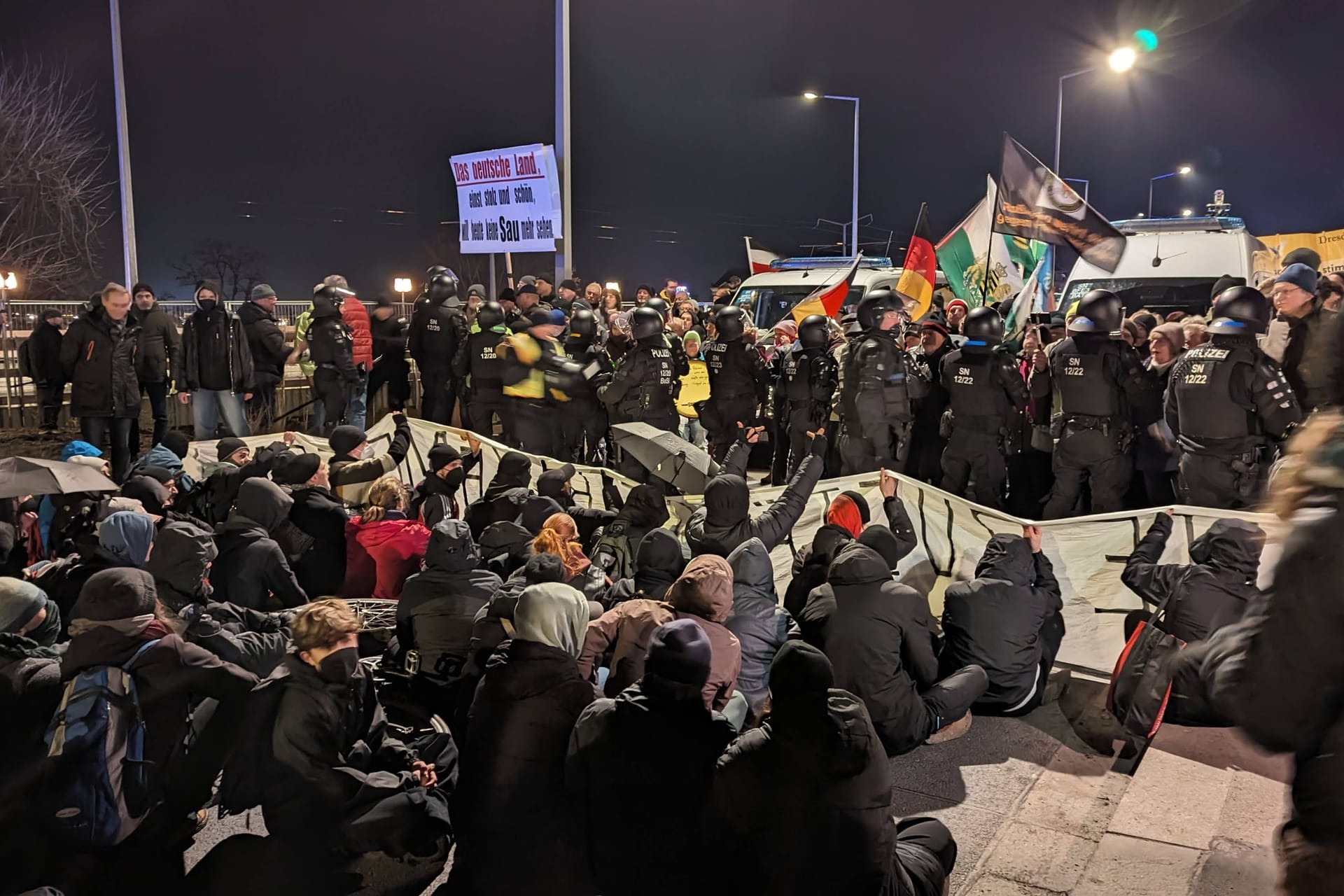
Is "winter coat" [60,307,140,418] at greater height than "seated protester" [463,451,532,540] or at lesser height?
greater

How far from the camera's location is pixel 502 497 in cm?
725

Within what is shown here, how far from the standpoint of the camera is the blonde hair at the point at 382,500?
22.4 feet

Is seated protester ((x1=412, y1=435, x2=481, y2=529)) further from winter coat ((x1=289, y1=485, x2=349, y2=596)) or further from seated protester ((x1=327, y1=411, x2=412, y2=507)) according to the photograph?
winter coat ((x1=289, y1=485, x2=349, y2=596))

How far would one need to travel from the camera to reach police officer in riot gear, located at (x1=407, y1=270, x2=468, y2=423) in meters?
12.1

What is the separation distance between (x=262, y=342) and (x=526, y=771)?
9.68 meters

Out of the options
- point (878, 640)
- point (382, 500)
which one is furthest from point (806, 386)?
point (878, 640)

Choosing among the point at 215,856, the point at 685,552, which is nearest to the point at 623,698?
the point at 215,856

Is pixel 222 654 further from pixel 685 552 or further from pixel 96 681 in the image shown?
pixel 685 552

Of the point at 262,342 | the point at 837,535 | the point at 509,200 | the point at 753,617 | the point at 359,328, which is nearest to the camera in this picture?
the point at 753,617

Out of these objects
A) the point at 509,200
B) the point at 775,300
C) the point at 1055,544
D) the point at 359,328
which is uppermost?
the point at 509,200

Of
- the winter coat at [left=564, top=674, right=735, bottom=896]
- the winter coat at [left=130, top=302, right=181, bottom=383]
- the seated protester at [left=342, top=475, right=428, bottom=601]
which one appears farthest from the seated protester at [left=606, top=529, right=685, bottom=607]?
the winter coat at [left=130, top=302, right=181, bottom=383]

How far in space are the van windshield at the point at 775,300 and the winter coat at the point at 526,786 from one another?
14333 millimetres

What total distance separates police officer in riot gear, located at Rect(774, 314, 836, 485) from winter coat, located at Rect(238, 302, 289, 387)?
5.83m

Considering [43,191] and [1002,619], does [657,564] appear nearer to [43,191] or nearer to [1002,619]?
[1002,619]
